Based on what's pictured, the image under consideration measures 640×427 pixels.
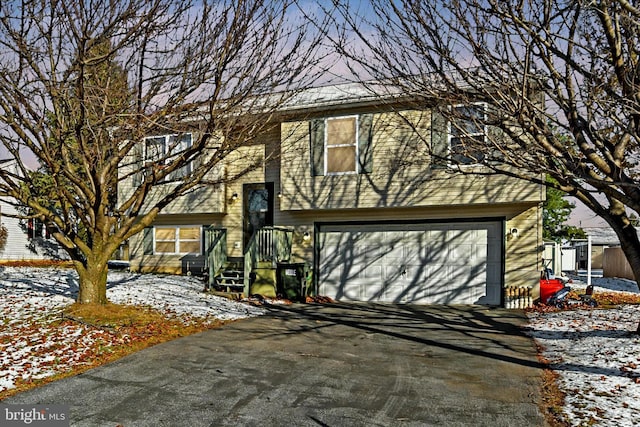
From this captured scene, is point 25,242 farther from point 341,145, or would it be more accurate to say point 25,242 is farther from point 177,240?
point 341,145

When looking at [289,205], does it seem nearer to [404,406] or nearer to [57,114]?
[57,114]

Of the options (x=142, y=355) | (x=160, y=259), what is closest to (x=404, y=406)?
(x=142, y=355)

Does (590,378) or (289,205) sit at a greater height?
(289,205)

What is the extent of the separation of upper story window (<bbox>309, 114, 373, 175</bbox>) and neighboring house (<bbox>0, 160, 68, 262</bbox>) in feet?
60.8

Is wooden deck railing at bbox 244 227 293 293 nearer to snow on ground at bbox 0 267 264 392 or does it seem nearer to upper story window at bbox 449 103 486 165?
snow on ground at bbox 0 267 264 392

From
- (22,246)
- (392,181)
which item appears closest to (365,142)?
(392,181)

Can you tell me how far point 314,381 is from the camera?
6508mm

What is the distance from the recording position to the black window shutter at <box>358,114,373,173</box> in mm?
14516

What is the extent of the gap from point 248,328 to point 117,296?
387cm

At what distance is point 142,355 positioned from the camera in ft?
24.9

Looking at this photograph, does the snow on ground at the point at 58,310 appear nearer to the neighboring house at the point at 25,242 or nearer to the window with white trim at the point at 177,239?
the window with white trim at the point at 177,239

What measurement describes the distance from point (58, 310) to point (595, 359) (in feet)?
31.7

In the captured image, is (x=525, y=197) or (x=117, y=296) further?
(x=525, y=197)

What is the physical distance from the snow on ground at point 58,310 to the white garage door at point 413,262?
3.78 m
